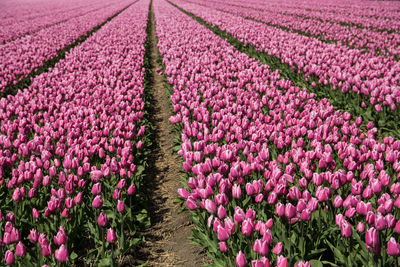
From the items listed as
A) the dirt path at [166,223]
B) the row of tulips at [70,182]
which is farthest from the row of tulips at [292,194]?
the row of tulips at [70,182]

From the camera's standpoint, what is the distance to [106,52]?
38.4 feet

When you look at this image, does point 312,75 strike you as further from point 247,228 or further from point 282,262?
point 282,262

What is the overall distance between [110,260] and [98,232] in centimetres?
37

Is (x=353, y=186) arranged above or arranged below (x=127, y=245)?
above

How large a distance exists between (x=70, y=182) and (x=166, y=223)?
1.31 m

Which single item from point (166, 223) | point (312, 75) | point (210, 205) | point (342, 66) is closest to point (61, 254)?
point (210, 205)

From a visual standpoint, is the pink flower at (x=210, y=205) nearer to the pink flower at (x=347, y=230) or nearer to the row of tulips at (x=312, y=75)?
the pink flower at (x=347, y=230)

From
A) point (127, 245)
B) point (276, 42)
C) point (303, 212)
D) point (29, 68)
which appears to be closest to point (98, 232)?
point (127, 245)

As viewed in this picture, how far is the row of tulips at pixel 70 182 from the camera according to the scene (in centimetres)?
311

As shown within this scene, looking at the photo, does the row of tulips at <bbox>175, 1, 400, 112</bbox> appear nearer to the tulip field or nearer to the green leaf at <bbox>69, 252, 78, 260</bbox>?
the tulip field

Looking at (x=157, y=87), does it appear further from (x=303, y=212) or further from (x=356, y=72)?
(x=303, y=212)

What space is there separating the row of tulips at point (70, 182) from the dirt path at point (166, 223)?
217 mm

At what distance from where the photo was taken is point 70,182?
356 centimetres

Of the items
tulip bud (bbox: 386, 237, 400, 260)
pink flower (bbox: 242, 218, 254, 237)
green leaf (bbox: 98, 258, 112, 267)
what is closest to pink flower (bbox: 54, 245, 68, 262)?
green leaf (bbox: 98, 258, 112, 267)
